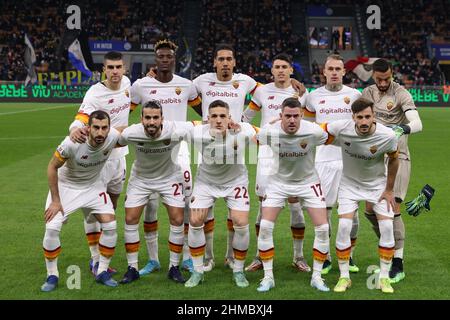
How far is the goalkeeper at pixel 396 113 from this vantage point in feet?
24.0

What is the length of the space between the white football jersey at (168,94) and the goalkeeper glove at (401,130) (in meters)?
2.60

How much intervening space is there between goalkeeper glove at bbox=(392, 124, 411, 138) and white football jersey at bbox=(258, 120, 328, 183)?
0.75m

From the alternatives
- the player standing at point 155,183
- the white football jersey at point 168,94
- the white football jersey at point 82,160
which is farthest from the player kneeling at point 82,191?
the white football jersey at point 168,94

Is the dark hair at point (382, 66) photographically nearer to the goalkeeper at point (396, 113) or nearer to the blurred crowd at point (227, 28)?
the goalkeeper at point (396, 113)

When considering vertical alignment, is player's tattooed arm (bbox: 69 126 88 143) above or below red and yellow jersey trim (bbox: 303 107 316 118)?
below

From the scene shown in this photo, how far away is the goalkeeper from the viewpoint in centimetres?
732

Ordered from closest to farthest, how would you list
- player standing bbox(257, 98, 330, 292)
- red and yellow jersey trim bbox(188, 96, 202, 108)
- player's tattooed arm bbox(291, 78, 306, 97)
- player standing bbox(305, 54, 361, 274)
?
player standing bbox(257, 98, 330, 292)
player standing bbox(305, 54, 361, 274)
player's tattooed arm bbox(291, 78, 306, 97)
red and yellow jersey trim bbox(188, 96, 202, 108)

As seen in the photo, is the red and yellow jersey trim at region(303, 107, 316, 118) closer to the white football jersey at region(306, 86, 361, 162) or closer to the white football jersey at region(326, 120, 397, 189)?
the white football jersey at region(306, 86, 361, 162)

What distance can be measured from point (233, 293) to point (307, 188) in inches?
54.9

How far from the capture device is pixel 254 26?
157ft

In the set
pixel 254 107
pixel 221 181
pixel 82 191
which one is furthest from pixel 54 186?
pixel 254 107

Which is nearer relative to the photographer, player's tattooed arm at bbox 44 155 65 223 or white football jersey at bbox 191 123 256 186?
player's tattooed arm at bbox 44 155 65 223

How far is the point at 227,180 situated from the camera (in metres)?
7.21

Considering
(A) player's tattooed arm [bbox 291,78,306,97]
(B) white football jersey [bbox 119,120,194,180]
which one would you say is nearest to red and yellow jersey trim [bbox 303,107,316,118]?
(A) player's tattooed arm [bbox 291,78,306,97]
